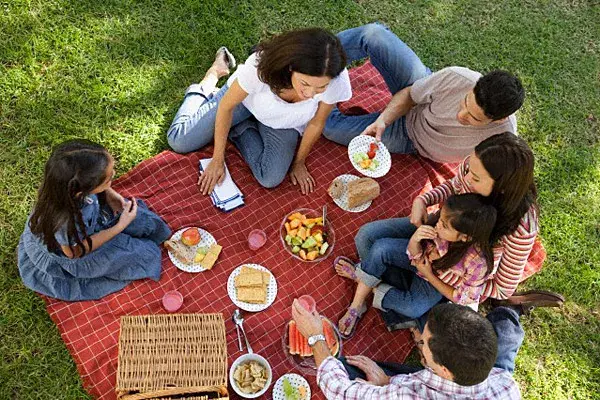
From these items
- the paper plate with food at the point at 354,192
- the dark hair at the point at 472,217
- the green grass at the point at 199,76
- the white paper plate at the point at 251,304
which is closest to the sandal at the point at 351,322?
the white paper plate at the point at 251,304

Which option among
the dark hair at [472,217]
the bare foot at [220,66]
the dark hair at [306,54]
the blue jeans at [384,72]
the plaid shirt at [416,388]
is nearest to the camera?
the plaid shirt at [416,388]

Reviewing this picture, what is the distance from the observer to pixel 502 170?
328cm

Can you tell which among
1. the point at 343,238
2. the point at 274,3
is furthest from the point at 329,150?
the point at 274,3

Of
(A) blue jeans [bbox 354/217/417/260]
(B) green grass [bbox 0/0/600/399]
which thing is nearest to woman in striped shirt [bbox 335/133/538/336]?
(A) blue jeans [bbox 354/217/417/260]

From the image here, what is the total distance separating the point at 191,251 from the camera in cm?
406

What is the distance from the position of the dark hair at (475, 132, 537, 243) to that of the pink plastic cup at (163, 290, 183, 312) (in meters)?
2.15

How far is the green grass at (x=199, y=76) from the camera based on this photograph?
4.11 meters

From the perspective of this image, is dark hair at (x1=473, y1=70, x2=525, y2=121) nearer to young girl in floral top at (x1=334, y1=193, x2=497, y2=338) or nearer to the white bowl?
young girl in floral top at (x1=334, y1=193, x2=497, y2=338)

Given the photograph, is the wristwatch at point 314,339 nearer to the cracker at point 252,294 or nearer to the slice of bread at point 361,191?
the cracker at point 252,294

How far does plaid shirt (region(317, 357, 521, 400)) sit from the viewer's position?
115 inches

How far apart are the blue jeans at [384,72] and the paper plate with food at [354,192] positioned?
440 millimetres

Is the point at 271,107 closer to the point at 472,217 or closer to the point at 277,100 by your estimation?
the point at 277,100

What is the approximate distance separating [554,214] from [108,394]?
3.93 m

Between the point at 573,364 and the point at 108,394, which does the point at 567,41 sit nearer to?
the point at 573,364
